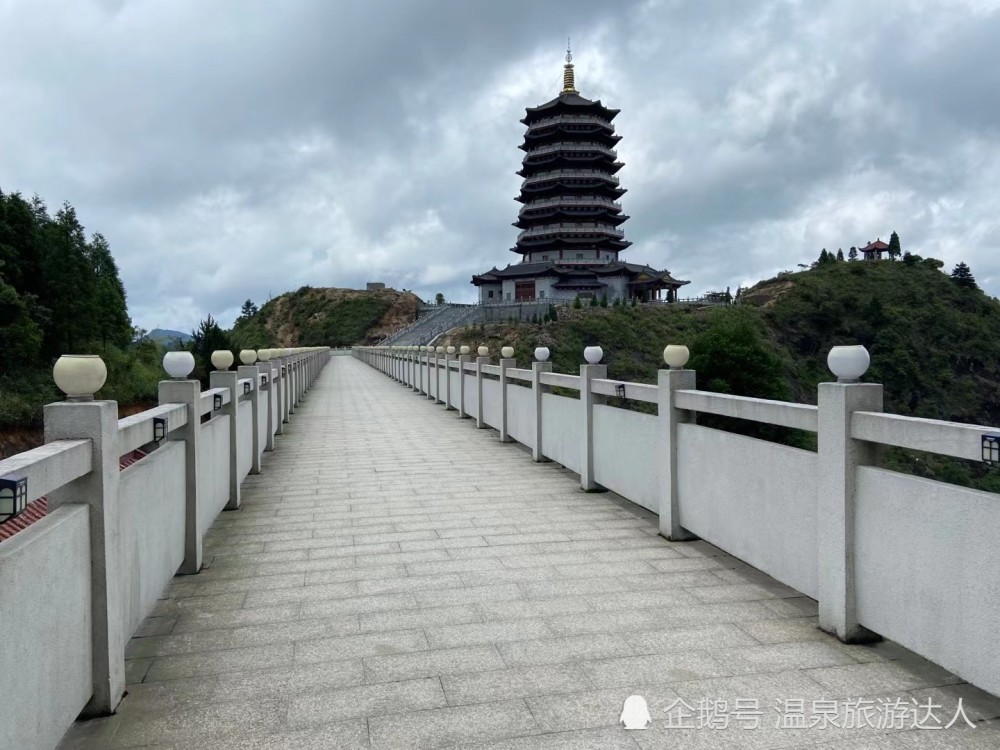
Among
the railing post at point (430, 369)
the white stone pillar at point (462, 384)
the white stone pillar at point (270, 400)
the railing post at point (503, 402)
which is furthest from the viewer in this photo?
the railing post at point (430, 369)

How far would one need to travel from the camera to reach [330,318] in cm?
10550

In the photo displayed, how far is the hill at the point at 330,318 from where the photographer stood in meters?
101

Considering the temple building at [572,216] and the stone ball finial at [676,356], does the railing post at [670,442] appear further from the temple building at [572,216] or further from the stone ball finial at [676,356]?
the temple building at [572,216]

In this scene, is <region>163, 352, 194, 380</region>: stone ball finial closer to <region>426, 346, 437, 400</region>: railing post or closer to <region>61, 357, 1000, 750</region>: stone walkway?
<region>61, 357, 1000, 750</region>: stone walkway

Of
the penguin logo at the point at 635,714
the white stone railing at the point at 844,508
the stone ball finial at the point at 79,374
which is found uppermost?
the stone ball finial at the point at 79,374

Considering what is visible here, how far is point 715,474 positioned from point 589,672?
193cm

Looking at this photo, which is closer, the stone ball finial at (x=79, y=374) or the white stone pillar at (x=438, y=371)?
the stone ball finial at (x=79, y=374)

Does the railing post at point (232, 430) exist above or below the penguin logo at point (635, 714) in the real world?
above

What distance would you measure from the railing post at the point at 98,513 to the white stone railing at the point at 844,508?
323 centimetres

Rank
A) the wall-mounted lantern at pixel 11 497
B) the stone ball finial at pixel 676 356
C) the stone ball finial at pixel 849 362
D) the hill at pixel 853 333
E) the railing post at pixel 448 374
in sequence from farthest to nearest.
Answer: the hill at pixel 853 333, the railing post at pixel 448 374, the stone ball finial at pixel 676 356, the stone ball finial at pixel 849 362, the wall-mounted lantern at pixel 11 497

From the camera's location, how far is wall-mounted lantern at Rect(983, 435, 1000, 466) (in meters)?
2.70

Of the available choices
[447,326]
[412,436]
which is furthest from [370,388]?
[447,326]

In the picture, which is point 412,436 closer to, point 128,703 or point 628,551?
point 628,551

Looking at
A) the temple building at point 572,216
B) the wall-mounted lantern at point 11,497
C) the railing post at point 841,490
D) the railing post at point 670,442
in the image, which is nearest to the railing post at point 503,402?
the railing post at point 670,442
